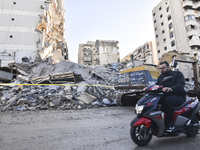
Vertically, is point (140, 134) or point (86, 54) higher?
point (86, 54)

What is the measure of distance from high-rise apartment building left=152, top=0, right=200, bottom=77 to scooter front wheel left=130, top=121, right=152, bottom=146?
1498 inches

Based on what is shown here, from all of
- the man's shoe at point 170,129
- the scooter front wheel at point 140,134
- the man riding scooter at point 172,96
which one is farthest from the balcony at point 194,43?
the scooter front wheel at point 140,134

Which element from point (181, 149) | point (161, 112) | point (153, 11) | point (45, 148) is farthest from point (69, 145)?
point (153, 11)

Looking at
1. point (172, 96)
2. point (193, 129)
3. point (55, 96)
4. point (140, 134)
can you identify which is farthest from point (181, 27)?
point (140, 134)

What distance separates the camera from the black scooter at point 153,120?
2689mm

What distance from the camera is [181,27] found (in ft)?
120

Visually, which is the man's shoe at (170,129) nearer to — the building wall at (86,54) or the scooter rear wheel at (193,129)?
the scooter rear wheel at (193,129)

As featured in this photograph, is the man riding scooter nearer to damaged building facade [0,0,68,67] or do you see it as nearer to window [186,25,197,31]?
damaged building facade [0,0,68,67]

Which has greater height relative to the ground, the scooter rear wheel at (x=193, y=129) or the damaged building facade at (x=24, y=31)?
the damaged building facade at (x=24, y=31)

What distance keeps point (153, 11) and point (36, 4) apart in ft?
119

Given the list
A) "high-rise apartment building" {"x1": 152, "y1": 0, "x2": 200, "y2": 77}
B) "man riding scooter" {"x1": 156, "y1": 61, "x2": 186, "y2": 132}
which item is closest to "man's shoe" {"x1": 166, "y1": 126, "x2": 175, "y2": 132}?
"man riding scooter" {"x1": 156, "y1": 61, "x2": 186, "y2": 132}

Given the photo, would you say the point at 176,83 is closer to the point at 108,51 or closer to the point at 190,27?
the point at 190,27

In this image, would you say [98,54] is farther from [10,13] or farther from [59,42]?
[10,13]

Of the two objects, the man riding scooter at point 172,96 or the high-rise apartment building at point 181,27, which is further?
the high-rise apartment building at point 181,27
